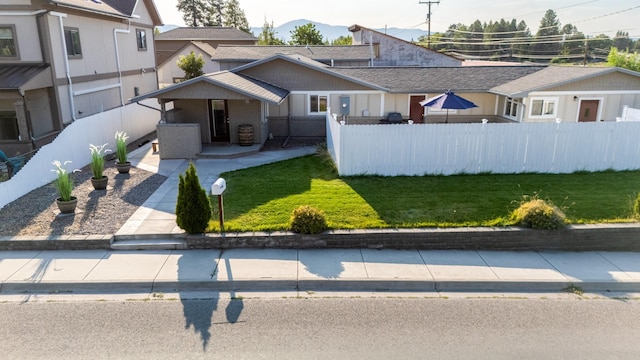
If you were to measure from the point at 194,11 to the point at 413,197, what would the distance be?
7685cm

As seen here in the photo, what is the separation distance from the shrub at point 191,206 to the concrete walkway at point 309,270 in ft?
1.44

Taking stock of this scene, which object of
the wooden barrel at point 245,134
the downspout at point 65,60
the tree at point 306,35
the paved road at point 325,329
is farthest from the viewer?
the tree at point 306,35

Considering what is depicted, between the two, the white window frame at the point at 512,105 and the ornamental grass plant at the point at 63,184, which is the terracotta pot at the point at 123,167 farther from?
the white window frame at the point at 512,105

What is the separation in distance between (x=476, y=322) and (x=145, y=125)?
787 inches

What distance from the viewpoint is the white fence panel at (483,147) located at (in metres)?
13.4

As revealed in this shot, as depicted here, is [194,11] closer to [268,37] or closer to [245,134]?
[268,37]

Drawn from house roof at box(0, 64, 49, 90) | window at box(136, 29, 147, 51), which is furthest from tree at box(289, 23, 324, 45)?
house roof at box(0, 64, 49, 90)

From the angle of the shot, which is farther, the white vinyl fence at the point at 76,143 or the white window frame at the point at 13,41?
the white window frame at the point at 13,41

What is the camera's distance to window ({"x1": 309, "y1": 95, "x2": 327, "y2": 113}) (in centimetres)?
2091

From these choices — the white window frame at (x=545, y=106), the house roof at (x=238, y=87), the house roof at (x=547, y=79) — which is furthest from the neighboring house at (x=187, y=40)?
the white window frame at (x=545, y=106)

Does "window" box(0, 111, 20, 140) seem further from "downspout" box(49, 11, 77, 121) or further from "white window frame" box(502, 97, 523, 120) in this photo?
"white window frame" box(502, 97, 523, 120)

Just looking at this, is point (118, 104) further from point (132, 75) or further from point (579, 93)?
point (579, 93)

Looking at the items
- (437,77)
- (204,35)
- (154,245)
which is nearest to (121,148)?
(154,245)

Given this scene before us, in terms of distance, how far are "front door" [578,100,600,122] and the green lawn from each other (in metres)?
7.48
